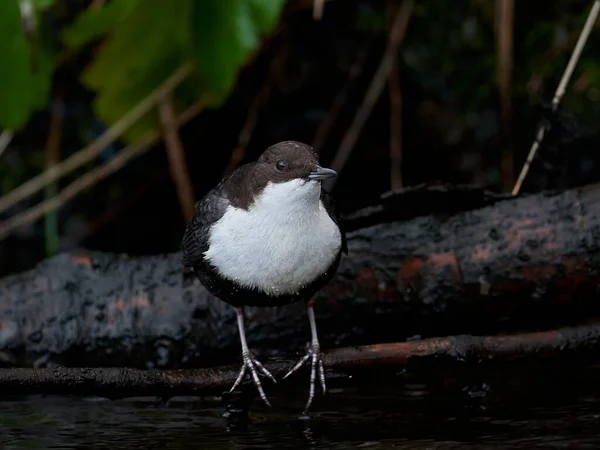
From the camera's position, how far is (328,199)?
3355 millimetres

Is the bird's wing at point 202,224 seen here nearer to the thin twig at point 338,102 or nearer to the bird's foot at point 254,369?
the bird's foot at point 254,369

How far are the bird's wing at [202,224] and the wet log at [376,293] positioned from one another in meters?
0.25

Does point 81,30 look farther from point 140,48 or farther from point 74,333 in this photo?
point 74,333

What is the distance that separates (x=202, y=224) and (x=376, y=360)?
96 centimetres

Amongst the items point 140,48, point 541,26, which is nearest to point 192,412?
point 140,48

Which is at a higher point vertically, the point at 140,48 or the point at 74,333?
the point at 140,48

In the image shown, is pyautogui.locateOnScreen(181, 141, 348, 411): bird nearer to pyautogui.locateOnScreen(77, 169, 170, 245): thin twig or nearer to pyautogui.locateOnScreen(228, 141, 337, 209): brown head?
pyautogui.locateOnScreen(228, 141, 337, 209): brown head

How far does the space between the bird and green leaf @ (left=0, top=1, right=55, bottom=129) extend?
3.58 ft

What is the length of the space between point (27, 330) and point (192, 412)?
715 millimetres

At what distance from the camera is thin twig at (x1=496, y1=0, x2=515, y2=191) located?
15.8ft

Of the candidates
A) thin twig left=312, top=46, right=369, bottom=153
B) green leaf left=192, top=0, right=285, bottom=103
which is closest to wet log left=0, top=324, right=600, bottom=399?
green leaf left=192, top=0, right=285, bottom=103

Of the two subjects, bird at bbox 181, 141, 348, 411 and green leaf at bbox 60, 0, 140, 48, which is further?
green leaf at bbox 60, 0, 140, 48

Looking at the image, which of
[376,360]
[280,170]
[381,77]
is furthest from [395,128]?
[376,360]

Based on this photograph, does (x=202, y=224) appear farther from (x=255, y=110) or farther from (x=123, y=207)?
(x=123, y=207)
